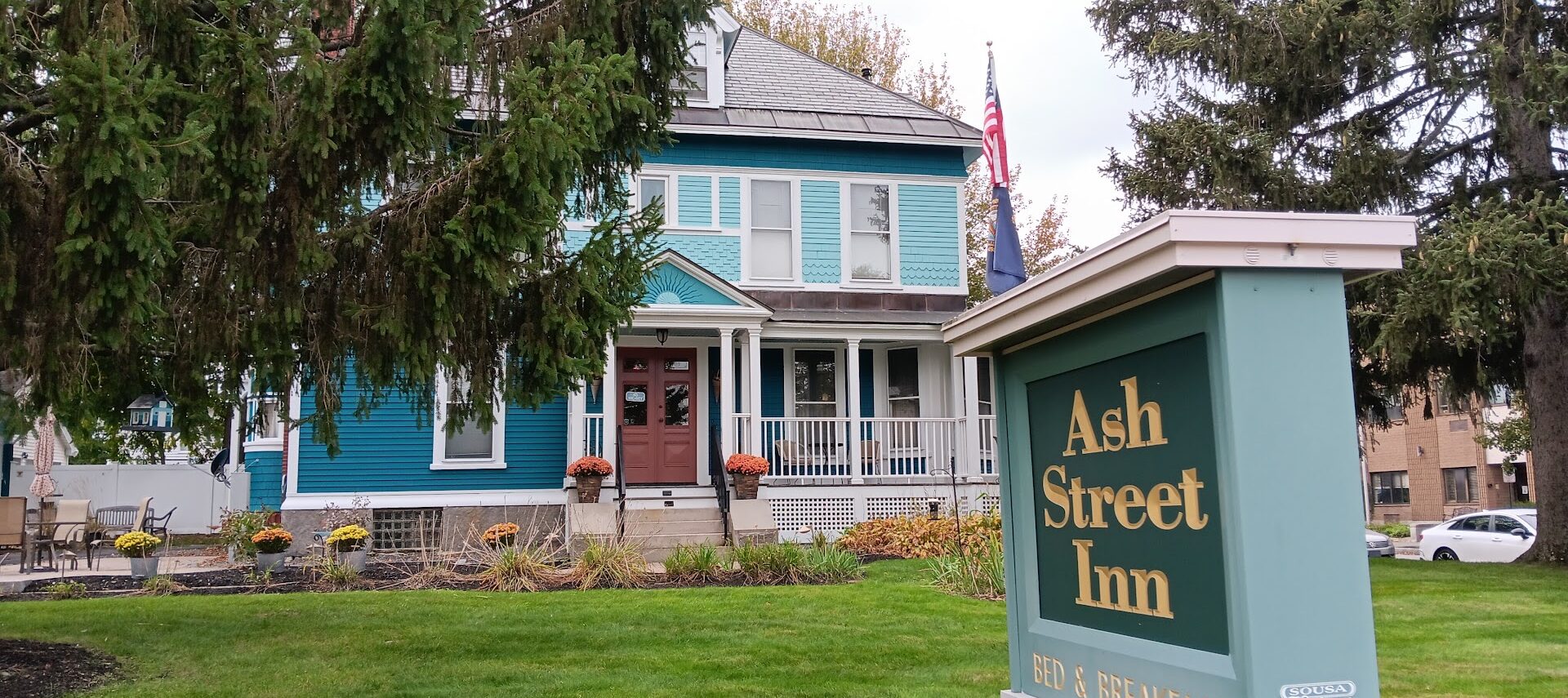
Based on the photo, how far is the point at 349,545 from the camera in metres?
12.8

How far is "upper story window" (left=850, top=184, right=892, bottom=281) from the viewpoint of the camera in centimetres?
1867

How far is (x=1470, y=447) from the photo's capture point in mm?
41406

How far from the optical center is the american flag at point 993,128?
A: 10.4 metres

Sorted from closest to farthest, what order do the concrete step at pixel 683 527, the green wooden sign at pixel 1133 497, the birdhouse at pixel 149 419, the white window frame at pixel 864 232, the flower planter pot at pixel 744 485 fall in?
the green wooden sign at pixel 1133 497 < the concrete step at pixel 683 527 < the flower planter pot at pixel 744 485 < the white window frame at pixel 864 232 < the birdhouse at pixel 149 419

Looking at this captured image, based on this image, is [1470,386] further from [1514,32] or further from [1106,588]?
[1106,588]

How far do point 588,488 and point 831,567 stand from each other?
495cm

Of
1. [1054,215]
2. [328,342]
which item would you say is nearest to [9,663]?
[328,342]

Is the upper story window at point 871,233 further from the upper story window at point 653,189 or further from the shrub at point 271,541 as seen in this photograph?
the shrub at point 271,541

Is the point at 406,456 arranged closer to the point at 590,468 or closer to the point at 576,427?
the point at 576,427

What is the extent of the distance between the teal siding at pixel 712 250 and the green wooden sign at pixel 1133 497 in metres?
14.5

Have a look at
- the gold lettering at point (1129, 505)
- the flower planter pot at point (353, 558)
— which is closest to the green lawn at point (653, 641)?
the flower planter pot at point (353, 558)

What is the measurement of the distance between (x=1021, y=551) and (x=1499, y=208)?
11573mm

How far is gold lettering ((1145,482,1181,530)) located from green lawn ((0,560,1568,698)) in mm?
3487

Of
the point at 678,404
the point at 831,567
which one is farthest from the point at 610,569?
the point at 678,404
